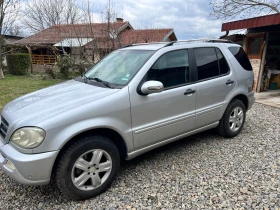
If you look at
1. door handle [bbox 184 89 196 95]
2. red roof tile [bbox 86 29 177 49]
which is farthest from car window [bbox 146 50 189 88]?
red roof tile [bbox 86 29 177 49]

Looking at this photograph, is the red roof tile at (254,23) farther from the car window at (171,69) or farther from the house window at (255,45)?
the car window at (171,69)

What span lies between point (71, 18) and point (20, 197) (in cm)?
1284

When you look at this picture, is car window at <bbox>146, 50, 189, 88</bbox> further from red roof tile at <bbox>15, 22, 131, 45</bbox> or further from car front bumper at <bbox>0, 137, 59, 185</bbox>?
red roof tile at <bbox>15, 22, 131, 45</bbox>

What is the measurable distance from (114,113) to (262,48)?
781cm

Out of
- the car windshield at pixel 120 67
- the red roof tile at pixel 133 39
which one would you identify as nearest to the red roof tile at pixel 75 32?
the red roof tile at pixel 133 39

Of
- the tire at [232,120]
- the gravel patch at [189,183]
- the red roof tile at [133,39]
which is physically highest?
the red roof tile at [133,39]

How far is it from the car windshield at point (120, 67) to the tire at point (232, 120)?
1.85m

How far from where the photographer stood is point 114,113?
2.44 metres

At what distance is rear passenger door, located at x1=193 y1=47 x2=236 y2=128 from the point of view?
3.30 m

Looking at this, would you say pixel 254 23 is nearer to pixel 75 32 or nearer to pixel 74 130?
pixel 74 130

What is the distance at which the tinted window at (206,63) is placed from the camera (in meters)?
3.32

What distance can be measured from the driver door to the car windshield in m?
0.21

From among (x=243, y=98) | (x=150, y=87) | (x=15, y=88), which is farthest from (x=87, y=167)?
(x=15, y=88)

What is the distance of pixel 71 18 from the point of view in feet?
43.5
